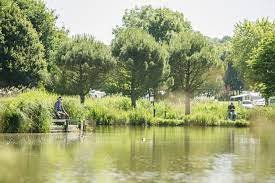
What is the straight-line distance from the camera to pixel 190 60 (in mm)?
58781

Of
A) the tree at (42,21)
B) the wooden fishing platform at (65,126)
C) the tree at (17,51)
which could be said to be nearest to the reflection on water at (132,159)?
the wooden fishing platform at (65,126)

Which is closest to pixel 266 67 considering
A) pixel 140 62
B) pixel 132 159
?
pixel 140 62

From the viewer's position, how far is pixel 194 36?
6062cm

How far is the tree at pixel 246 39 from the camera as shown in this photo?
247 ft

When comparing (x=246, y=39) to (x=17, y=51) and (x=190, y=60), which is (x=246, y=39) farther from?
(x=17, y=51)

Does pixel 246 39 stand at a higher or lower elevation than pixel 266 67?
higher

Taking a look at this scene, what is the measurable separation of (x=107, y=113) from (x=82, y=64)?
837 centimetres

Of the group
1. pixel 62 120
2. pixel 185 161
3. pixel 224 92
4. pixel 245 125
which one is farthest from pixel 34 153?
pixel 224 92

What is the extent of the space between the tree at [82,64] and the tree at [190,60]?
720cm

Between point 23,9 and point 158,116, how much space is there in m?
22.1

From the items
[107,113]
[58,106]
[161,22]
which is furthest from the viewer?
[161,22]

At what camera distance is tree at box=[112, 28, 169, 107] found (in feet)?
179

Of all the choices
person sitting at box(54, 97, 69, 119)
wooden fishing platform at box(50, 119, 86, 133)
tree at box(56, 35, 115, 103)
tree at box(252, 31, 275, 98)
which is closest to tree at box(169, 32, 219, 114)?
tree at box(252, 31, 275, 98)

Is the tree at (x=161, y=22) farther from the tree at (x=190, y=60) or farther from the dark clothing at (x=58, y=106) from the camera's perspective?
the dark clothing at (x=58, y=106)
